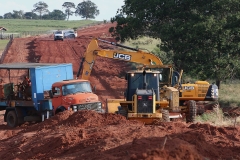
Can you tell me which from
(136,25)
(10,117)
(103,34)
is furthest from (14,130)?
(103,34)

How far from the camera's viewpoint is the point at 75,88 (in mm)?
22562

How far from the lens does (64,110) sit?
72.4ft

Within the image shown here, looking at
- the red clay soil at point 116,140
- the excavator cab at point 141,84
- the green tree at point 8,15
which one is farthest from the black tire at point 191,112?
the green tree at point 8,15

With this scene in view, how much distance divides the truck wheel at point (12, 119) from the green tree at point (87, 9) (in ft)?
450

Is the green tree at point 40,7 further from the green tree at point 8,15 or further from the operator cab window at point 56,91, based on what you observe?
the operator cab window at point 56,91

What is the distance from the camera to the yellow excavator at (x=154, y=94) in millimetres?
18391

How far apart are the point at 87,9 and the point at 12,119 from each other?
137675 mm

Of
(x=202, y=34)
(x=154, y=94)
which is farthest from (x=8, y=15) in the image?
(x=154, y=94)

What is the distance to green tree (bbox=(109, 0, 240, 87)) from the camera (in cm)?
2952

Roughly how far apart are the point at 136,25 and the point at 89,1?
417 feet

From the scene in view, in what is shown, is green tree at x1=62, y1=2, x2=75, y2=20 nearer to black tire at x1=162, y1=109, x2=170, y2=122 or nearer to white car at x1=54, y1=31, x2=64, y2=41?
white car at x1=54, y1=31, x2=64, y2=41

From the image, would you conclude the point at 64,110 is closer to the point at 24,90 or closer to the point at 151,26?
the point at 24,90

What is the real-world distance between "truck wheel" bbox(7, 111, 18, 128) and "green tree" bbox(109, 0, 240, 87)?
461 inches

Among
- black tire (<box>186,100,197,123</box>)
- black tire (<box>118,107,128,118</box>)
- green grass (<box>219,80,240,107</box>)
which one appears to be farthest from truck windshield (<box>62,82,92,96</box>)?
green grass (<box>219,80,240,107</box>)
